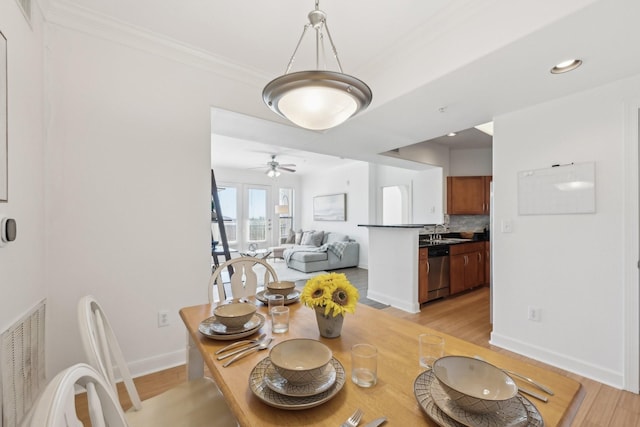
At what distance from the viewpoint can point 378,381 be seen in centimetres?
89

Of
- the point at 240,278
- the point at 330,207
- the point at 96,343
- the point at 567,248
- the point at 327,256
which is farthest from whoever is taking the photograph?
the point at 330,207

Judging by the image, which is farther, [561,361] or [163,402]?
[561,361]

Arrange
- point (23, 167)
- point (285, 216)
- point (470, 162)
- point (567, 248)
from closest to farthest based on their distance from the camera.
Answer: point (23, 167), point (567, 248), point (470, 162), point (285, 216)

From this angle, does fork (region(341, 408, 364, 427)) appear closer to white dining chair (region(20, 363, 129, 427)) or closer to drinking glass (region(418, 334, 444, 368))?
drinking glass (region(418, 334, 444, 368))

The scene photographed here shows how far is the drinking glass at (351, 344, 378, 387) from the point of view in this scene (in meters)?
0.87

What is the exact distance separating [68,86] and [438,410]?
266cm

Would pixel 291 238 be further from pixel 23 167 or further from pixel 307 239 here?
pixel 23 167

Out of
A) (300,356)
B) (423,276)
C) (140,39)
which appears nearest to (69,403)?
(300,356)

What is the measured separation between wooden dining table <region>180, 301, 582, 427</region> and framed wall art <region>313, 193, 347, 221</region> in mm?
5958

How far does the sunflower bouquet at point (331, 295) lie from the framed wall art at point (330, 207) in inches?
240

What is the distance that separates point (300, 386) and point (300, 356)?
13 cm

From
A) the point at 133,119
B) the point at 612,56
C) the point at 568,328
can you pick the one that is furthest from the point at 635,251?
the point at 133,119

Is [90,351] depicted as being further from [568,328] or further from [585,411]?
[568,328]

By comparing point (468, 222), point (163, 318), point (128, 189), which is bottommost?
point (163, 318)
